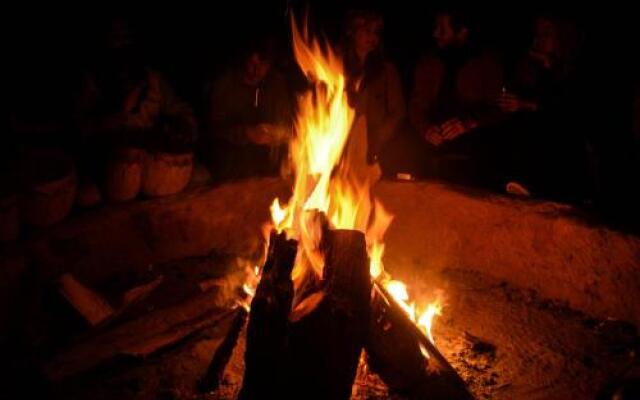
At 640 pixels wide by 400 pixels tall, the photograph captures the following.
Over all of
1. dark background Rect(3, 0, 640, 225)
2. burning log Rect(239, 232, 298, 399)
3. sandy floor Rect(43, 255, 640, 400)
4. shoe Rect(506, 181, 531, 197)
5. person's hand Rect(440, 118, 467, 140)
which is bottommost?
sandy floor Rect(43, 255, 640, 400)

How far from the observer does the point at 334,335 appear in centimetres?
302

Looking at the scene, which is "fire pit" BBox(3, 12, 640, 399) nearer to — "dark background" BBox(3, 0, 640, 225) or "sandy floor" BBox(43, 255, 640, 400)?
"sandy floor" BBox(43, 255, 640, 400)

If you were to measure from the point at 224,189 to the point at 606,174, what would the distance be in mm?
3615

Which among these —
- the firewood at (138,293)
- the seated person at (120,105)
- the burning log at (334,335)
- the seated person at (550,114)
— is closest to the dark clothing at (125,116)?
the seated person at (120,105)

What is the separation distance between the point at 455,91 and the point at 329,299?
3.68 metres

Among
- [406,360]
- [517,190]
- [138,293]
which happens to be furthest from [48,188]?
[517,190]

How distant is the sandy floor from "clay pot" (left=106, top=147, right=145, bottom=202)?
3.32 ft

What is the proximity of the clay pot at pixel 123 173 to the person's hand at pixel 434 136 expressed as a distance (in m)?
2.96

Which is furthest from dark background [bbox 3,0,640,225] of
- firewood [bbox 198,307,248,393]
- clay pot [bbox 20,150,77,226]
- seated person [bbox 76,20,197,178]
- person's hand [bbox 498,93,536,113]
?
firewood [bbox 198,307,248,393]

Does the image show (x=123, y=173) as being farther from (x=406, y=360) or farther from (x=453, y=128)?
(x=453, y=128)

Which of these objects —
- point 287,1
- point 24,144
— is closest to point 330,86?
point 24,144

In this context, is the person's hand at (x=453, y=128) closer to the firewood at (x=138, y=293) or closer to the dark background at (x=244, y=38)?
the dark background at (x=244, y=38)

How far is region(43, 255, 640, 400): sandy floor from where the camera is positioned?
3.38 m

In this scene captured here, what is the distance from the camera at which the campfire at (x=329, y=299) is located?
2887mm
